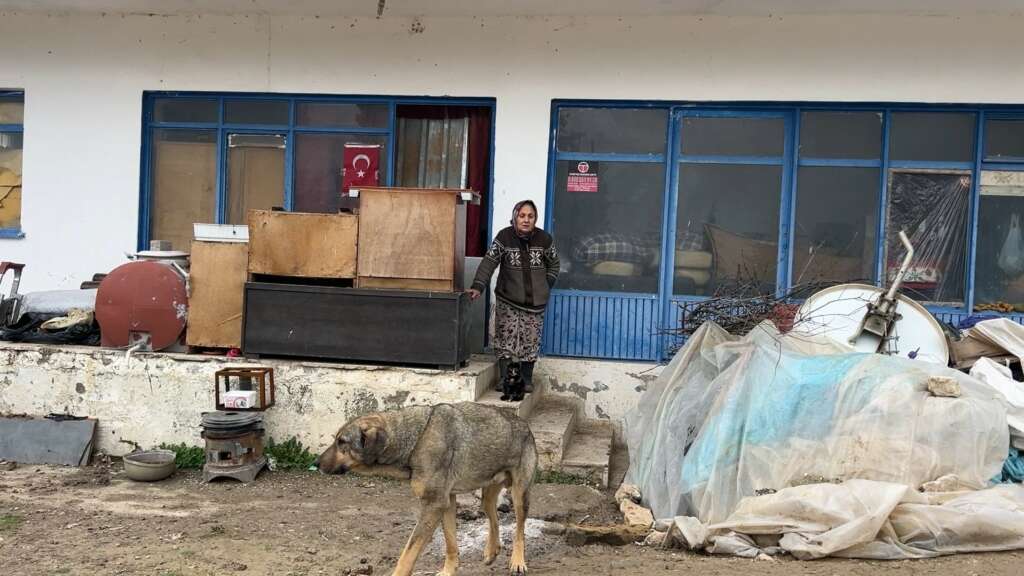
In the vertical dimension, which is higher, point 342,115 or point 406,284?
point 342,115

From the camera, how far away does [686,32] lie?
845cm

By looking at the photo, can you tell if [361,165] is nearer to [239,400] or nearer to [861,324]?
[239,400]

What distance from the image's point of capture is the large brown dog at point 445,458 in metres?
4.66

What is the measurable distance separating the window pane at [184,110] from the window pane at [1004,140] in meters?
7.66

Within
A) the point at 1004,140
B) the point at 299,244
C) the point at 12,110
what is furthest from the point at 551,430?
the point at 12,110

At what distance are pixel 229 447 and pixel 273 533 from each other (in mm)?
1433

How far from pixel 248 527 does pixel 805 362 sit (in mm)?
4012

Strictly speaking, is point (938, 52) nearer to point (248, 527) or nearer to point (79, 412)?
point (248, 527)

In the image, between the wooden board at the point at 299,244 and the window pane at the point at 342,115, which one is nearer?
the wooden board at the point at 299,244

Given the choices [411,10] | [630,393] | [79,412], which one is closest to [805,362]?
[630,393]

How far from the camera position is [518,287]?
7.67 metres

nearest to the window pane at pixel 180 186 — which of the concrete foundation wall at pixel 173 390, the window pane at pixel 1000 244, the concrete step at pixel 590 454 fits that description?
the concrete foundation wall at pixel 173 390

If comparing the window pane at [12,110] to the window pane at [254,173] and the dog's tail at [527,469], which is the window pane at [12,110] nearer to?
the window pane at [254,173]

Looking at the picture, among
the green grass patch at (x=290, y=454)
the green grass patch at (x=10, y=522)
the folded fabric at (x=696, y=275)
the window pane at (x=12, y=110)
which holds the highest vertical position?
the window pane at (x=12, y=110)
